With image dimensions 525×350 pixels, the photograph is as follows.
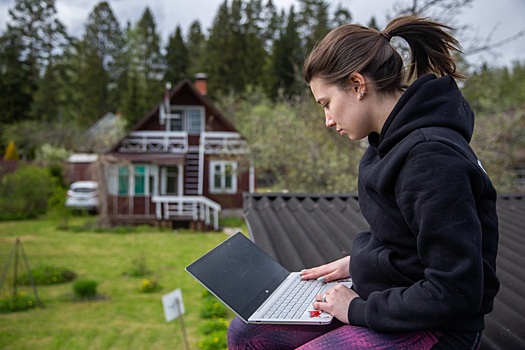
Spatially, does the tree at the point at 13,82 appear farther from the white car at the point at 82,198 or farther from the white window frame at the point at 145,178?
the white window frame at the point at 145,178

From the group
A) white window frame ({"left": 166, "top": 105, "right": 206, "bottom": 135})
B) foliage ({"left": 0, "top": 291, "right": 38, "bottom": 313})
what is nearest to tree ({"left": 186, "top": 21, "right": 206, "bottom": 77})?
white window frame ({"left": 166, "top": 105, "right": 206, "bottom": 135})

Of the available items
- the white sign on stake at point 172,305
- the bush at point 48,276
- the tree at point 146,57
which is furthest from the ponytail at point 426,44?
the tree at point 146,57

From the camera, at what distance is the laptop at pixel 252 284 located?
1.42m

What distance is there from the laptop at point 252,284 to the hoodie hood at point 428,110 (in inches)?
20.5

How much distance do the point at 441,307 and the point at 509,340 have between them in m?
0.66

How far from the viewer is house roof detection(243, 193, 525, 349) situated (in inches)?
67.6

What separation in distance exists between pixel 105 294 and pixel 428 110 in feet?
26.4

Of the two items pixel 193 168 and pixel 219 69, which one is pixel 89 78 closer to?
pixel 219 69

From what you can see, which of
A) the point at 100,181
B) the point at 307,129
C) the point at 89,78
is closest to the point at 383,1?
the point at 307,129

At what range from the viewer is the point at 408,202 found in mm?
1115

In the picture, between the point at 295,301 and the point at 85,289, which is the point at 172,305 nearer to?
the point at 85,289

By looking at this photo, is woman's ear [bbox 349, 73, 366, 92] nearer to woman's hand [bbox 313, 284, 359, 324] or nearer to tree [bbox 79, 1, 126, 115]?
woman's hand [bbox 313, 284, 359, 324]

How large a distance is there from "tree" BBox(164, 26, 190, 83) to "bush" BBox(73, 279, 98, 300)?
2983 cm

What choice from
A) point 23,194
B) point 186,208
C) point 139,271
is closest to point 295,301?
point 139,271
